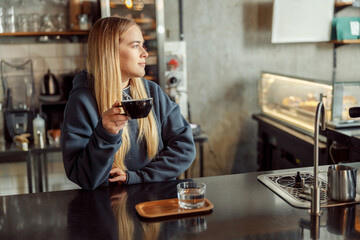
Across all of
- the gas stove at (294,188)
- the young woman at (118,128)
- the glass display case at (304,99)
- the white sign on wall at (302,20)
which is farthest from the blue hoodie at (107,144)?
the white sign on wall at (302,20)

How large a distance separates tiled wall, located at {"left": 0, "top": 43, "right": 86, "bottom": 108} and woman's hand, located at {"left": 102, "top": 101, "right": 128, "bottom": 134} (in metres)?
2.72

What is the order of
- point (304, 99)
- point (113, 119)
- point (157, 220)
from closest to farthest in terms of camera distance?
point (157, 220)
point (113, 119)
point (304, 99)

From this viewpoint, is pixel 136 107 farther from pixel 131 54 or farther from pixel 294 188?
pixel 294 188

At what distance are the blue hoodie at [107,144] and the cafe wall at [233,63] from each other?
8.26ft

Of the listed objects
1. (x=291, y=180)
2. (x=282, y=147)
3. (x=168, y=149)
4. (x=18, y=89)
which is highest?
(x=18, y=89)

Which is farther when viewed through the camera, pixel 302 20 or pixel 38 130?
pixel 302 20

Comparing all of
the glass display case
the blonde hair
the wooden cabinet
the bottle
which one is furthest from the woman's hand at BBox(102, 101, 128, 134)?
the bottle

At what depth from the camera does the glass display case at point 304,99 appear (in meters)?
2.93


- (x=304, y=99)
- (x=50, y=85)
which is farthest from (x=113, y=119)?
(x=50, y=85)

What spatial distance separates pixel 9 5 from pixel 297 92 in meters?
2.72

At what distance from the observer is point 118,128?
1.53 m

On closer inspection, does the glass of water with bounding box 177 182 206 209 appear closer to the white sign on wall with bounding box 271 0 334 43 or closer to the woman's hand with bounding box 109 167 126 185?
the woman's hand with bounding box 109 167 126 185

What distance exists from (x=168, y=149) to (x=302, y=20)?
304cm

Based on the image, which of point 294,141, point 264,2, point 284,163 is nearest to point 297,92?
point 294,141
